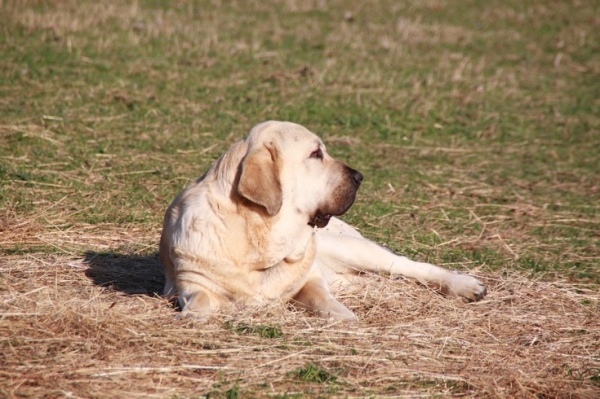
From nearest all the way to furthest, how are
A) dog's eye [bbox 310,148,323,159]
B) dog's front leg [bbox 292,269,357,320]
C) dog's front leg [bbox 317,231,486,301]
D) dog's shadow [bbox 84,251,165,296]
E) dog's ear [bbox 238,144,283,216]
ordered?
dog's ear [bbox 238,144,283,216]
dog's front leg [bbox 292,269,357,320]
dog's eye [bbox 310,148,323,159]
dog's shadow [bbox 84,251,165,296]
dog's front leg [bbox 317,231,486,301]

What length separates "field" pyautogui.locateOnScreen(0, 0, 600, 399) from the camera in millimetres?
4273

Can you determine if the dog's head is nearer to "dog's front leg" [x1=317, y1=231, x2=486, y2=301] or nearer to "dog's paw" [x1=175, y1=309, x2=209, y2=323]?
"dog's paw" [x1=175, y1=309, x2=209, y2=323]

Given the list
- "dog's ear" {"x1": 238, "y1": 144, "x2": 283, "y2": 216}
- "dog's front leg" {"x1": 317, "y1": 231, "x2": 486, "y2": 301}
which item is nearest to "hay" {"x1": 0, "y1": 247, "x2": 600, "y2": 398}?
"dog's front leg" {"x1": 317, "y1": 231, "x2": 486, "y2": 301}

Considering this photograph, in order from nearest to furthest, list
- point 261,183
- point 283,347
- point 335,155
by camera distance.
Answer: point 283,347, point 261,183, point 335,155

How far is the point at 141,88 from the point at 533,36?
9.14 meters

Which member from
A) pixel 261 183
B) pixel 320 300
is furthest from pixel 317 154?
pixel 320 300

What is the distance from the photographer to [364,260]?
6.15 meters

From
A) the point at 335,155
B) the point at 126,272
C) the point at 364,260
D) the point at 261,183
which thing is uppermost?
the point at 261,183

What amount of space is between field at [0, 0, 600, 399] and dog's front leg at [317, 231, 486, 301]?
0.55ft

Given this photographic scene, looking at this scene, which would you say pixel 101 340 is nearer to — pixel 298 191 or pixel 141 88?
pixel 298 191

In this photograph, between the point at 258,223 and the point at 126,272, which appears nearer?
the point at 258,223

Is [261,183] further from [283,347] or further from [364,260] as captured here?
[364,260]

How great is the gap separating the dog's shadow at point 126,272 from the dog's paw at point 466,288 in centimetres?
204

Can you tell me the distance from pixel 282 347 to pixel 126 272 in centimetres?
198
